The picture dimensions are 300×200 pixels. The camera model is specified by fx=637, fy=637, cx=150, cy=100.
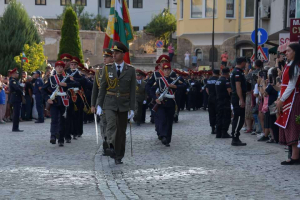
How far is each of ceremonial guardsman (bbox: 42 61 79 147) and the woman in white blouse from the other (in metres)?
5.30

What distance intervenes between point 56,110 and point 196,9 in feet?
129

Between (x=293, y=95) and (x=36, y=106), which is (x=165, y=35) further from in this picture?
(x=293, y=95)

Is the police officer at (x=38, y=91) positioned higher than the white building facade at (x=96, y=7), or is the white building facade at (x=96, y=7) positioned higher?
the white building facade at (x=96, y=7)

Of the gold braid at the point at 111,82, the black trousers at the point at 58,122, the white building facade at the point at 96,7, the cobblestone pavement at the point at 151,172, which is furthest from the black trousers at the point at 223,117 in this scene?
the white building facade at the point at 96,7

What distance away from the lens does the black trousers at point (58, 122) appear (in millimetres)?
13859

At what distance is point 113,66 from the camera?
10.8m

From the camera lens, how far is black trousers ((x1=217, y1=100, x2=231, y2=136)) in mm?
15789

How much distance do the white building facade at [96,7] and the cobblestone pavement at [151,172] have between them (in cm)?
6254

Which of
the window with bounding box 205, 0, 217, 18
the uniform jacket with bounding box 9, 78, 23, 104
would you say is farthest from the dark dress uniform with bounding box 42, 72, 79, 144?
the window with bounding box 205, 0, 217, 18

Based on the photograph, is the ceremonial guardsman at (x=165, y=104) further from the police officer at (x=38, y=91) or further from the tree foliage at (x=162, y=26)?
the tree foliage at (x=162, y=26)

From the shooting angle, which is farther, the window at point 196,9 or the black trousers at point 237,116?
the window at point 196,9

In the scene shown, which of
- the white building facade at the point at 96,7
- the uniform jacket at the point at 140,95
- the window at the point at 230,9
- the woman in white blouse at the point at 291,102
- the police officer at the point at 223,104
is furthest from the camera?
the white building facade at the point at 96,7

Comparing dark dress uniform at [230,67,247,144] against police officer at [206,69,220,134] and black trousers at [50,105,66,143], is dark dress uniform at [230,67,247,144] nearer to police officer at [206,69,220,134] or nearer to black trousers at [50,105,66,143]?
police officer at [206,69,220,134]

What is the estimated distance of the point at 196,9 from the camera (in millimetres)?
52156
